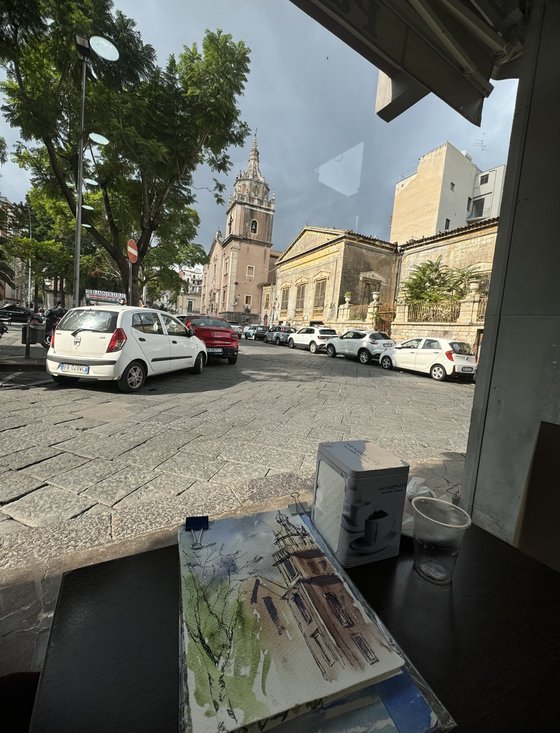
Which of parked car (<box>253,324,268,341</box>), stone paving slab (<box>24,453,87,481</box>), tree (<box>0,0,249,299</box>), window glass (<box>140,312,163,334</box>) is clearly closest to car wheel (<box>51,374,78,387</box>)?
window glass (<box>140,312,163,334</box>)

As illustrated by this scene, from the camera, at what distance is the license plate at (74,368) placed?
5215 mm

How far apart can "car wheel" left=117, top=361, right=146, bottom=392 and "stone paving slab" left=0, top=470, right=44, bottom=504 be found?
2851mm

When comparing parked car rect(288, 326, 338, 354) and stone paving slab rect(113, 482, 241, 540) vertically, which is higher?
parked car rect(288, 326, 338, 354)

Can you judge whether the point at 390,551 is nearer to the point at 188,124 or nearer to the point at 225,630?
the point at 225,630

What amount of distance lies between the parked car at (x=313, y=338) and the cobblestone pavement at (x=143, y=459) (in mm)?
11008

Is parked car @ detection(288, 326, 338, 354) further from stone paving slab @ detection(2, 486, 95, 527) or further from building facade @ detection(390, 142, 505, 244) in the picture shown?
building facade @ detection(390, 142, 505, 244)

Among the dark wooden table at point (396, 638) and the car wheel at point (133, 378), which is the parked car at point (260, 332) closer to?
the car wheel at point (133, 378)

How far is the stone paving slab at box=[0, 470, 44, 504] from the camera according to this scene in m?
2.37

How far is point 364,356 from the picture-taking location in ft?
45.2

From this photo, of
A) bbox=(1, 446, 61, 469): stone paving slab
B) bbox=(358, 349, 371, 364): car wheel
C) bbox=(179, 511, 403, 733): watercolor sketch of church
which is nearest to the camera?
bbox=(179, 511, 403, 733): watercolor sketch of church

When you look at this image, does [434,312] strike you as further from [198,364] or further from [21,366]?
[21,366]

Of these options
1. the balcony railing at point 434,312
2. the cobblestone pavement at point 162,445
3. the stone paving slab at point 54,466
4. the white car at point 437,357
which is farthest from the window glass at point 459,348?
the stone paving slab at point 54,466

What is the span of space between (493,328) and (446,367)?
8.80 m

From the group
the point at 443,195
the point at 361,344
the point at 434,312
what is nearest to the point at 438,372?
the point at 361,344
